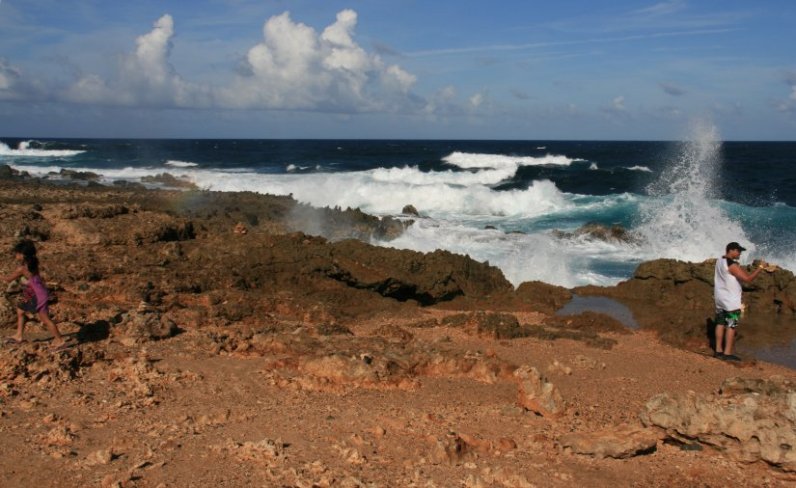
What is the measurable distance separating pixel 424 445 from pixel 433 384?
1.46 metres

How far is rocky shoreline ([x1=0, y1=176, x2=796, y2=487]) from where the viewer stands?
4488mm

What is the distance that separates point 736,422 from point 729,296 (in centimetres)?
356

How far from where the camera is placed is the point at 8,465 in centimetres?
418

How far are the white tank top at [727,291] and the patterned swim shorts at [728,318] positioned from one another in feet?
0.17

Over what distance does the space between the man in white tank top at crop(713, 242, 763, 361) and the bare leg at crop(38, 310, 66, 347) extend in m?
7.05

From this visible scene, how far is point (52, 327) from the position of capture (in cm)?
627

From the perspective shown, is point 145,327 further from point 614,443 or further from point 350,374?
point 614,443

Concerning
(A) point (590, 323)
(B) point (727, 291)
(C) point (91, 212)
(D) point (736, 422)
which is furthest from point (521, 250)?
(D) point (736, 422)

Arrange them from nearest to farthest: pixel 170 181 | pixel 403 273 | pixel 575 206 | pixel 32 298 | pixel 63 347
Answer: pixel 63 347
pixel 32 298
pixel 403 273
pixel 170 181
pixel 575 206

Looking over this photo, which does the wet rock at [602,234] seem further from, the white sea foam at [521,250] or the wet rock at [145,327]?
the wet rock at [145,327]

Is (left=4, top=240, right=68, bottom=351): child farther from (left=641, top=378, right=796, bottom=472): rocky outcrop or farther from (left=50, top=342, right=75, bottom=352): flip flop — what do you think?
(left=641, top=378, right=796, bottom=472): rocky outcrop

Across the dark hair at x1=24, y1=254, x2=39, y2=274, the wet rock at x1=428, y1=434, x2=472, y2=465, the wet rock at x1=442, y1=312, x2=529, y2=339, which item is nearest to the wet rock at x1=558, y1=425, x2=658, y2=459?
the wet rock at x1=428, y1=434, x2=472, y2=465

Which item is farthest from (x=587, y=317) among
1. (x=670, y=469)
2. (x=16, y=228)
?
(x=16, y=228)

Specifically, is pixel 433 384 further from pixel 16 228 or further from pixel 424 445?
pixel 16 228
